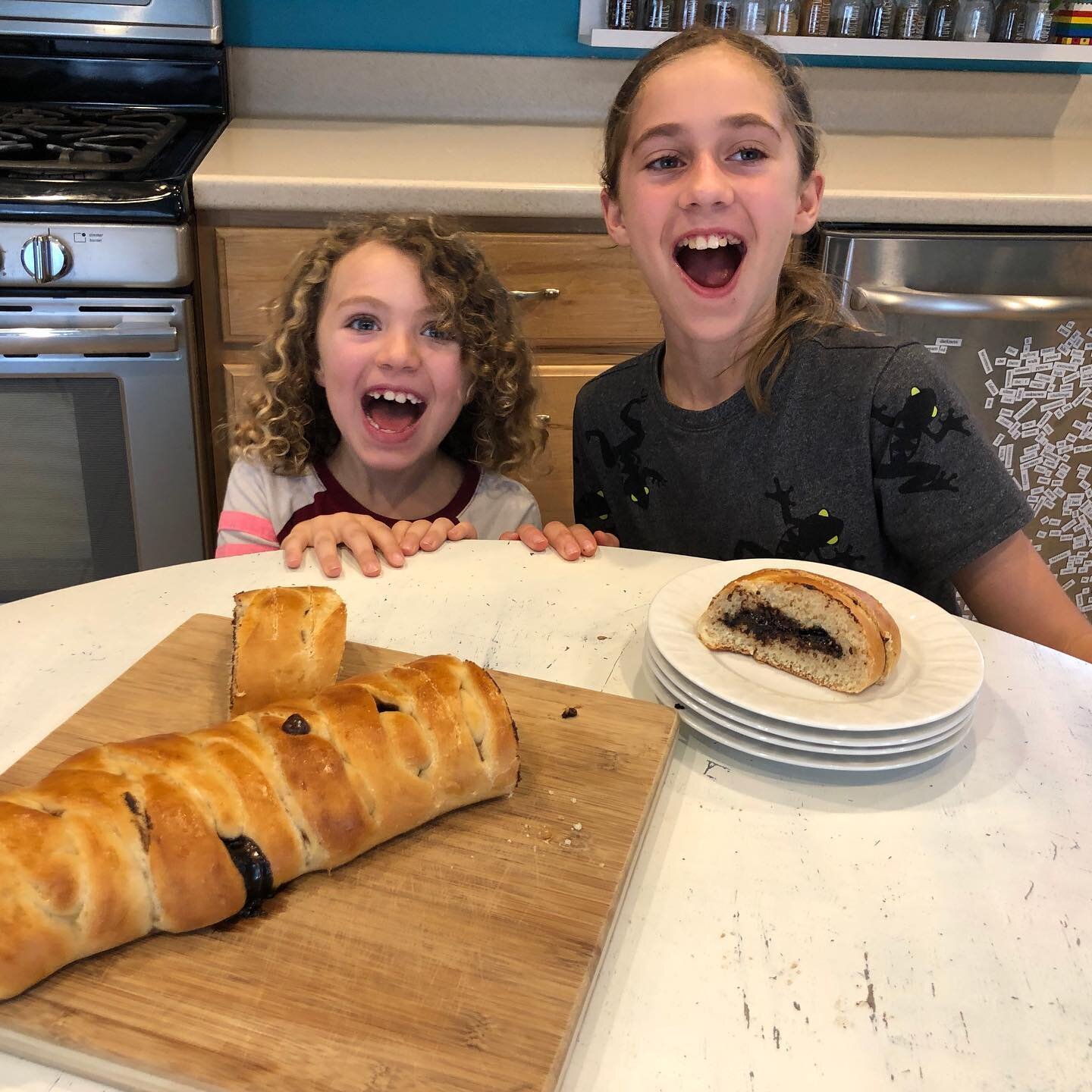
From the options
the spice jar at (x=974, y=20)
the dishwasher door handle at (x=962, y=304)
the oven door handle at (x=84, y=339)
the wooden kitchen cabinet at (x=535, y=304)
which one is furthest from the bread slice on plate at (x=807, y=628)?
the spice jar at (x=974, y=20)

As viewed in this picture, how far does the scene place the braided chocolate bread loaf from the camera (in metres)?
0.60

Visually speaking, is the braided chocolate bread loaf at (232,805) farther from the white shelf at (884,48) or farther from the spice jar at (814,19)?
the spice jar at (814,19)

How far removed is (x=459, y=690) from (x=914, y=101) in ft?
8.12

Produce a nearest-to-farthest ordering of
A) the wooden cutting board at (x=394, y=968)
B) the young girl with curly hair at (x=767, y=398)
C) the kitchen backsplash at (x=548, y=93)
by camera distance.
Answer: the wooden cutting board at (x=394, y=968) → the young girl with curly hair at (x=767, y=398) → the kitchen backsplash at (x=548, y=93)

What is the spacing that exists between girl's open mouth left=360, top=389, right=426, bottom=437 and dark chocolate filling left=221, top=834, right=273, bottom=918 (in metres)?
0.94

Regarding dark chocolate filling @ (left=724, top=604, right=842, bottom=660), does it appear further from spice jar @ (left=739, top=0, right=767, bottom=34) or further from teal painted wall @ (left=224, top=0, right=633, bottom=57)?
teal painted wall @ (left=224, top=0, right=633, bottom=57)

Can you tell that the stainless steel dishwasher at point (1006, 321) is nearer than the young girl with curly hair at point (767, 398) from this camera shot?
No

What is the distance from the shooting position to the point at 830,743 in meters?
0.83

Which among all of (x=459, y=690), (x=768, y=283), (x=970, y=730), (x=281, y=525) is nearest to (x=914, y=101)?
(x=768, y=283)

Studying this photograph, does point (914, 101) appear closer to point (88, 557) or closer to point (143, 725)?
point (88, 557)

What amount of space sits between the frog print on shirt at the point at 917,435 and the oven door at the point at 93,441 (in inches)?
51.3

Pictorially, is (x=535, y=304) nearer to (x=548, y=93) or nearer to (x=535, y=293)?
(x=535, y=293)

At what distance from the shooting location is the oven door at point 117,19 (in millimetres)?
2260

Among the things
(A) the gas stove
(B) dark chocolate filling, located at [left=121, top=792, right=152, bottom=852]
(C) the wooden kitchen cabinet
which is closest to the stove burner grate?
(A) the gas stove
